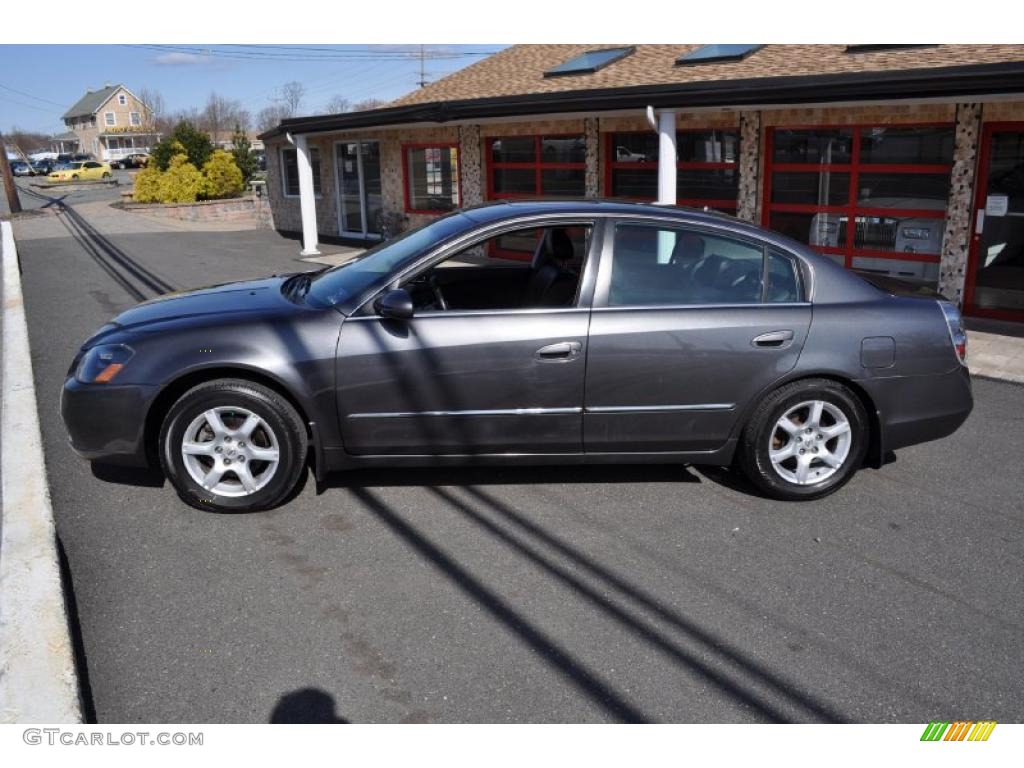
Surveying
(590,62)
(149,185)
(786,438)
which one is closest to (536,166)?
(590,62)

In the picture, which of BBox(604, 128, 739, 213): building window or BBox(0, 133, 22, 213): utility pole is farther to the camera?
BBox(0, 133, 22, 213): utility pole

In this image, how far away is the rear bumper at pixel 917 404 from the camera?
4656 millimetres

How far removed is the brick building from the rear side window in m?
3.89

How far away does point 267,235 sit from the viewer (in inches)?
870

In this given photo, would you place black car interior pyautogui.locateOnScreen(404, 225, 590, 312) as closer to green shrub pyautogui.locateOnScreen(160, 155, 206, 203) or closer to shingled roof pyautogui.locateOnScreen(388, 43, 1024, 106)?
shingled roof pyautogui.locateOnScreen(388, 43, 1024, 106)

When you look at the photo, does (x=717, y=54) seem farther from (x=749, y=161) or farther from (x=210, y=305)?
(x=210, y=305)

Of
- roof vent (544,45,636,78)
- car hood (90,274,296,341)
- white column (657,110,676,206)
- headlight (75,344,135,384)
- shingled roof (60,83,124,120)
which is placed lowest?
headlight (75,344,135,384)

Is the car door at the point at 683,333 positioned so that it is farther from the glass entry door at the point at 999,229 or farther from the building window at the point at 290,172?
the building window at the point at 290,172

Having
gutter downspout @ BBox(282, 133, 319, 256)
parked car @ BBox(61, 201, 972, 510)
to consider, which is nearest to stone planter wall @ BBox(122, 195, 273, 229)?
gutter downspout @ BBox(282, 133, 319, 256)

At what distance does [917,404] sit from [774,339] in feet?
3.06

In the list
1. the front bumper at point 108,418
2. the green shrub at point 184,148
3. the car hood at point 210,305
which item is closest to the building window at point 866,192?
the car hood at point 210,305

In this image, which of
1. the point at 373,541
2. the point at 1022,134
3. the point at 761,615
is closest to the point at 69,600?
the point at 373,541

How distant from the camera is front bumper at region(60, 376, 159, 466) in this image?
4.32 metres

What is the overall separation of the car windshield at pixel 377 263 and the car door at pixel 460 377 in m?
0.30
